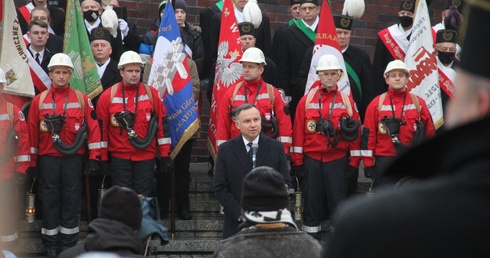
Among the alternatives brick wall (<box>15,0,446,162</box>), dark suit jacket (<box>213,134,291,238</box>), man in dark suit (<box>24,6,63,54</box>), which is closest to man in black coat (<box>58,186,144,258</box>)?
dark suit jacket (<box>213,134,291,238</box>)

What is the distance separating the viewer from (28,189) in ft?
36.4

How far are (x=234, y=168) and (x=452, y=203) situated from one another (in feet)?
26.7

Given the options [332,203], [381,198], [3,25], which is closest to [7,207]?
[3,25]

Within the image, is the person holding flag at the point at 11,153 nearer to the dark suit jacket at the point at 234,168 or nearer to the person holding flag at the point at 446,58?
the dark suit jacket at the point at 234,168

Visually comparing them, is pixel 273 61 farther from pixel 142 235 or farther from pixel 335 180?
pixel 142 235

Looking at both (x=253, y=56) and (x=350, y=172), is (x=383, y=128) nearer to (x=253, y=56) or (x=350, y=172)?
(x=350, y=172)

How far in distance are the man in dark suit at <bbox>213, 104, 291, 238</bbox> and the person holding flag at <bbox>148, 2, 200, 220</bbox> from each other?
1747 millimetres

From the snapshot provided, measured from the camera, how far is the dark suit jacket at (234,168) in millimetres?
9586

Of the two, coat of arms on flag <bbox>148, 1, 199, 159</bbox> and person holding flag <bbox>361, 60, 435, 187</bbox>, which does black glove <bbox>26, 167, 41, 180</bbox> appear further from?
person holding flag <bbox>361, 60, 435, 187</bbox>

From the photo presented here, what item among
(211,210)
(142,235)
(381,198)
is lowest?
(211,210)

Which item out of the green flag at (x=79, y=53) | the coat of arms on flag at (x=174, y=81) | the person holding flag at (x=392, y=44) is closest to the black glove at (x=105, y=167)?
the coat of arms on flag at (x=174, y=81)

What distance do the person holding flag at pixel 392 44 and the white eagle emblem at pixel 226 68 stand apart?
79.5 inches

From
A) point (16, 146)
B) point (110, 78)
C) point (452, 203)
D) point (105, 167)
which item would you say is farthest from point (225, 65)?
point (452, 203)

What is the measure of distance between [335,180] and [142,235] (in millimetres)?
6735
